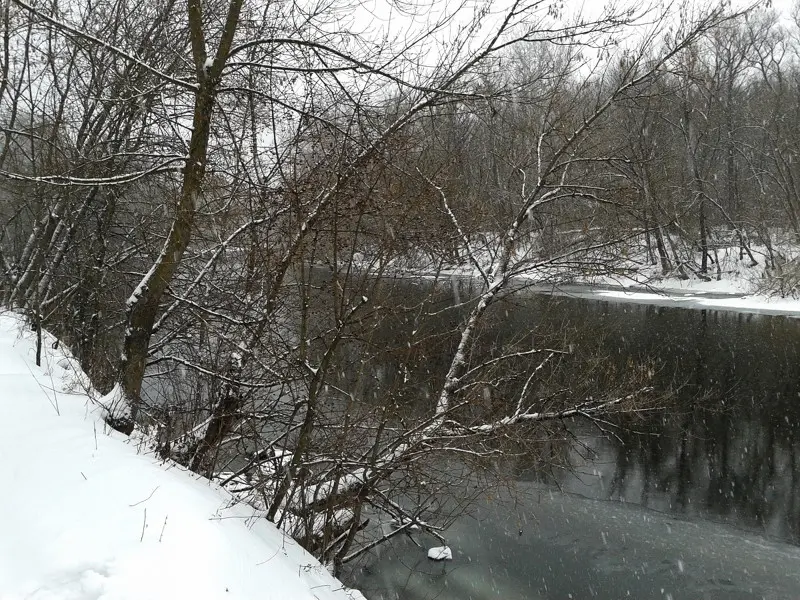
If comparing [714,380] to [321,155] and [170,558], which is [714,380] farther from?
[170,558]

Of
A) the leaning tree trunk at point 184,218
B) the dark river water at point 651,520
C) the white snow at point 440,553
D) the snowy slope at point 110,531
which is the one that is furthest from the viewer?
the white snow at point 440,553

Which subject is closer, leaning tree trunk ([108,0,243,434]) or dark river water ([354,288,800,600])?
leaning tree trunk ([108,0,243,434])

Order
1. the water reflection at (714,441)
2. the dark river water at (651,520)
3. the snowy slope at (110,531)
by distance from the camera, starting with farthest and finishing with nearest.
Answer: the water reflection at (714,441), the dark river water at (651,520), the snowy slope at (110,531)

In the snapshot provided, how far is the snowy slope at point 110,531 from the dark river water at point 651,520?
4.02 metres

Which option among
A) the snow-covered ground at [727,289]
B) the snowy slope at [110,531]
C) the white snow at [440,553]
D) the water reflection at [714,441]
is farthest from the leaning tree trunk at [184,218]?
the snow-covered ground at [727,289]

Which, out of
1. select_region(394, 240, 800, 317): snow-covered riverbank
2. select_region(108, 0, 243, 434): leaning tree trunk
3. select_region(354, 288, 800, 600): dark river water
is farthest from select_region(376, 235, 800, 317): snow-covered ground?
select_region(108, 0, 243, 434): leaning tree trunk

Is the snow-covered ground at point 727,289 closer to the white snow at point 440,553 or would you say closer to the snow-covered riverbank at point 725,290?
the snow-covered riverbank at point 725,290

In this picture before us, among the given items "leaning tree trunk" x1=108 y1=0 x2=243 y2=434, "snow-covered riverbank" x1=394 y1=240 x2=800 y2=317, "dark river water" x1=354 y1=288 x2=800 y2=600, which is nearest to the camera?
"leaning tree trunk" x1=108 y1=0 x2=243 y2=434

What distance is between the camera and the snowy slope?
305 centimetres

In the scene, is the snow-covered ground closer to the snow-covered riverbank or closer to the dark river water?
the snow-covered riverbank

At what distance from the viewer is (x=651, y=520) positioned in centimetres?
1001

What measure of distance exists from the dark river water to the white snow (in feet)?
0.39

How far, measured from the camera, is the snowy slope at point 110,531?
3.05 metres

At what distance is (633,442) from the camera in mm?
13125
